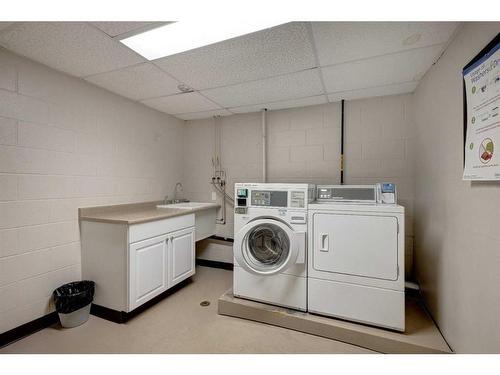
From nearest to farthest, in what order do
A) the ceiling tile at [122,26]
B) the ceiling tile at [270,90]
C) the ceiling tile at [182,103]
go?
1. the ceiling tile at [122,26]
2. the ceiling tile at [270,90]
3. the ceiling tile at [182,103]

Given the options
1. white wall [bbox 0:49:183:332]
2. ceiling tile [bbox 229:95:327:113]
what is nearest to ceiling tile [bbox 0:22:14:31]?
white wall [bbox 0:49:183:332]

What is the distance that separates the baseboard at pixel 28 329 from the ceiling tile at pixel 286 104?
2.92 m

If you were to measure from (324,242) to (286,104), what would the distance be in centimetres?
183

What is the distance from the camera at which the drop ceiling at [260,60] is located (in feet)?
4.74

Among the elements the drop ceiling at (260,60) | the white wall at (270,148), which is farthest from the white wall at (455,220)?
the white wall at (270,148)

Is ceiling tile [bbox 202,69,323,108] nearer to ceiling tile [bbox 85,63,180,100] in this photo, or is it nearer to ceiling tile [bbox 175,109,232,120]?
ceiling tile [bbox 175,109,232,120]

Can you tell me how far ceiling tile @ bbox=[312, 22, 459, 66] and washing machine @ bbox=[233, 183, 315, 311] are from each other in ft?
3.64

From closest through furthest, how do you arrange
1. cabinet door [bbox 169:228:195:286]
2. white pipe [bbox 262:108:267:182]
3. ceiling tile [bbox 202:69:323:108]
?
ceiling tile [bbox 202:69:323:108] → cabinet door [bbox 169:228:195:286] → white pipe [bbox 262:108:267:182]

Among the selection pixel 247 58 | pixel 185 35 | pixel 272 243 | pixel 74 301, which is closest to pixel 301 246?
pixel 272 243

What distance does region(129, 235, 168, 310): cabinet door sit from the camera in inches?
77.4

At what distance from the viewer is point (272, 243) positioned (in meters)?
2.20

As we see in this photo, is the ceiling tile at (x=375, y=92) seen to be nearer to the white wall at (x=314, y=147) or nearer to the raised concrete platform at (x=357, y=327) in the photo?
the white wall at (x=314, y=147)

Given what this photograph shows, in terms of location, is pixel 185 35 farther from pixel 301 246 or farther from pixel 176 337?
pixel 176 337

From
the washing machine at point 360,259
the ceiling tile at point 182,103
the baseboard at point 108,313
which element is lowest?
the baseboard at point 108,313
